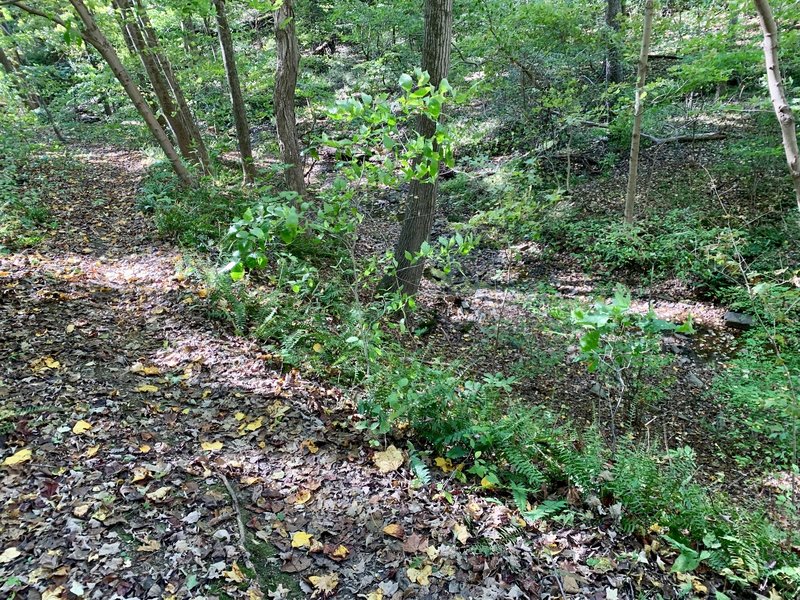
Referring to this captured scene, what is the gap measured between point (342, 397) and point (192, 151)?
27.2 feet

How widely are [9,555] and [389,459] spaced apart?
93.6 inches

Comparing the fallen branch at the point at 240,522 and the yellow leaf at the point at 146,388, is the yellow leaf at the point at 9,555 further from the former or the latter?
the yellow leaf at the point at 146,388

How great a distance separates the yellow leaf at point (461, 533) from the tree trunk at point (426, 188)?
2.55m

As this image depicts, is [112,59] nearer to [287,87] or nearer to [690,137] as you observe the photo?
[287,87]

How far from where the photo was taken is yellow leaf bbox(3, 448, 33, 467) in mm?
3051

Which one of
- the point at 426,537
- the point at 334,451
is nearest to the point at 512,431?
the point at 426,537

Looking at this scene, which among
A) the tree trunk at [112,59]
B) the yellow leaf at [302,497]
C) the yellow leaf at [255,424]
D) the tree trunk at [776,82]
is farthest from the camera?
the tree trunk at [112,59]

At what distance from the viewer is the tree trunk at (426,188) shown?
548 cm

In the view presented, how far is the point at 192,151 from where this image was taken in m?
10.2

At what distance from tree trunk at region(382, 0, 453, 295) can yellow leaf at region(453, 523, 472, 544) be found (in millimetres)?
2552

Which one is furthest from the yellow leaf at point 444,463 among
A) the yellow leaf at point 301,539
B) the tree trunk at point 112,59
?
the tree trunk at point 112,59

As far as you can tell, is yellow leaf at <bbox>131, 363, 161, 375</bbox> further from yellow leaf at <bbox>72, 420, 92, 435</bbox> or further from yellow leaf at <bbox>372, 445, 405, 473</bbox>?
yellow leaf at <bbox>372, 445, 405, 473</bbox>

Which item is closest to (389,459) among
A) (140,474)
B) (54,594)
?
(140,474)

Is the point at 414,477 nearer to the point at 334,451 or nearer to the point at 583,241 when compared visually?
the point at 334,451
